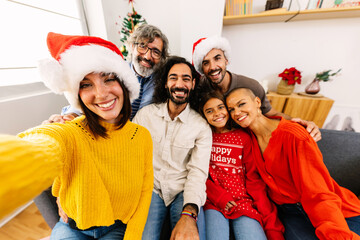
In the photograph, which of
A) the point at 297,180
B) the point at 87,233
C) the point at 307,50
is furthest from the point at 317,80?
the point at 87,233

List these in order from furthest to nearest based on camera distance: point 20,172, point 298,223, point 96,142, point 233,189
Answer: point 233,189 → point 298,223 → point 96,142 → point 20,172

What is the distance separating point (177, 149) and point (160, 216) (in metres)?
0.45

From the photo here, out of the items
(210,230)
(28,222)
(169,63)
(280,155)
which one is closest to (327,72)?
(280,155)

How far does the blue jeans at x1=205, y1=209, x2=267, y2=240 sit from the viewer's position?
2.65 ft

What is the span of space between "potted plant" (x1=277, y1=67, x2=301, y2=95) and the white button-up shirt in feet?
5.75

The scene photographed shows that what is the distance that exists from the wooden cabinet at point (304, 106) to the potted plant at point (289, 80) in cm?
10

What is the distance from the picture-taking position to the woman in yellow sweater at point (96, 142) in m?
0.57

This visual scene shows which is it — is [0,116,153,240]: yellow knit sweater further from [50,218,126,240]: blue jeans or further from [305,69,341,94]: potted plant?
[305,69,341,94]: potted plant

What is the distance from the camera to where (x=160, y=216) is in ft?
3.01

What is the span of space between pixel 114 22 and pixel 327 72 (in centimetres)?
339

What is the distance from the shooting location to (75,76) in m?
0.57

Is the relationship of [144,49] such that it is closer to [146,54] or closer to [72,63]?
[146,54]

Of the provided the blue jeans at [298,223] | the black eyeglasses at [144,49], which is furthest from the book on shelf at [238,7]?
the blue jeans at [298,223]

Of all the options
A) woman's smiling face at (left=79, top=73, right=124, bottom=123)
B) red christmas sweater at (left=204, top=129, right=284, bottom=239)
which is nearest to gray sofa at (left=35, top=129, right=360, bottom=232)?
red christmas sweater at (left=204, top=129, right=284, bottom=239)
